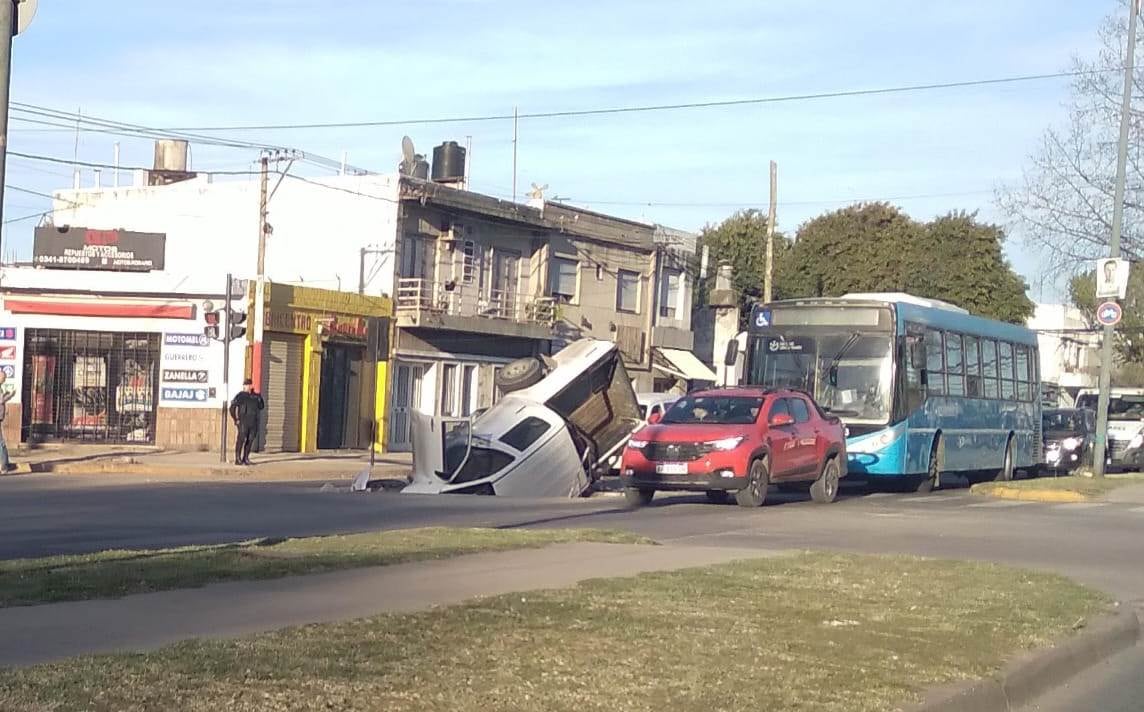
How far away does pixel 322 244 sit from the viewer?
40625 mm

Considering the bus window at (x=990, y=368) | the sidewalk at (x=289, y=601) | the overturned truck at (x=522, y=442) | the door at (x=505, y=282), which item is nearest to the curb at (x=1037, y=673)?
the sidewalk at (x=289, y=601)

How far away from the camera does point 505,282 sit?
44000 mm

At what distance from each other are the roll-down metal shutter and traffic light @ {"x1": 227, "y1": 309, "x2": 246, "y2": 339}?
6.61 metres

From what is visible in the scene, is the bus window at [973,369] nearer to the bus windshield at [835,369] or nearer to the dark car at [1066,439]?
the bus windshield at [835,369]

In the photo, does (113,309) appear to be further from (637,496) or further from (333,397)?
(637,496)

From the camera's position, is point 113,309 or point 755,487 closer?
point 755,487

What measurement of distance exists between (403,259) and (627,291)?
10751 millimetres

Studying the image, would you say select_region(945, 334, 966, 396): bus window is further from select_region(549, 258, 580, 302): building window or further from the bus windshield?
select_region(549, 258, 580, 302): building window

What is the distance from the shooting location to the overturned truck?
77.5 feet

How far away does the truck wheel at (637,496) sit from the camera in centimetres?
2214

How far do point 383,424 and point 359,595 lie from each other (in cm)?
3004

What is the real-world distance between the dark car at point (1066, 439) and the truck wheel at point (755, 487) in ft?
54.0

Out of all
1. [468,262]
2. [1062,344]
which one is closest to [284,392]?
[468,262]

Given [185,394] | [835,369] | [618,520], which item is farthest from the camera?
[185,394]
